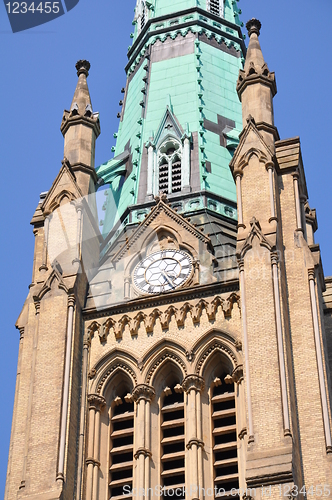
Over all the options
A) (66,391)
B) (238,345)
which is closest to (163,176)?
(238,345)

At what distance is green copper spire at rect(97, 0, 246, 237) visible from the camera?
44.7 m

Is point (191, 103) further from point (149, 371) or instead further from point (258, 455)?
point (258, 455)

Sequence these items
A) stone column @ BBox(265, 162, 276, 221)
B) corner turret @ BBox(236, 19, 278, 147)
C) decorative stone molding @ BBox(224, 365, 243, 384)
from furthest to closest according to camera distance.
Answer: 1. corner turret @ BBox(236, 19, 278, 147)
2. stone column @ BBox(265, 162, 276, 221)
3. decorative stone molding @ BBox(224, 365, 243, 384)

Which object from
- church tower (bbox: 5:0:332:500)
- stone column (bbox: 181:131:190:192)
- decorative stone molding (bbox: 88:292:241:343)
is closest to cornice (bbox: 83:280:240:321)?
church tower (bbox: 5:0:332:500)

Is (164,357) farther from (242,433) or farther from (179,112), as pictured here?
(179,112)

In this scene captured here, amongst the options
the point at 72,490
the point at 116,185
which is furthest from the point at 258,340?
the point at 116,185

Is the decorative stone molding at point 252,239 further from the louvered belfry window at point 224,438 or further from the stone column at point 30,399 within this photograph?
the stone column at point 30,399

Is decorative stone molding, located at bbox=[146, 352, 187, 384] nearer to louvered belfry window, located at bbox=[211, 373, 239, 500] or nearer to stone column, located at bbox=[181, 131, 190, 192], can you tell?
louvered belfry window, located at bbox=[211, 373, 239, 500]

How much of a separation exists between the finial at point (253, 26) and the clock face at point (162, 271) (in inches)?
340

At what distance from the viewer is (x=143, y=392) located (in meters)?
37.9

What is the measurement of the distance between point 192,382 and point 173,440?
65.2 inches

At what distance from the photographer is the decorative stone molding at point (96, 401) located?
125 feet

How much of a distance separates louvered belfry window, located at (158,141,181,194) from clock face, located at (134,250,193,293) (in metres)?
3.39

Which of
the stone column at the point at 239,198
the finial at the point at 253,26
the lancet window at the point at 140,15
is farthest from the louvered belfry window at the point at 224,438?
the lancet window at the point at 140,15
